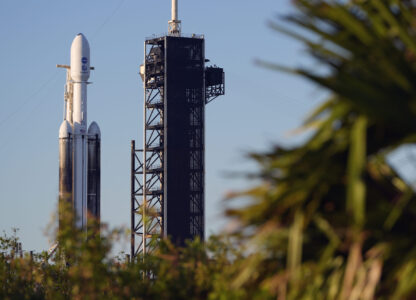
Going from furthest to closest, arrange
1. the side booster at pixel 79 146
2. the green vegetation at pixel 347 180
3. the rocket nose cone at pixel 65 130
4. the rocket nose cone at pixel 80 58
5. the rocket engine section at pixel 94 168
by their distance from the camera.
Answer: the rocket nose cone at pixel 80 58 < the rocket engine section at pixel 94 168 < the rocket nose cone at pixel 65 130 < the side booster at pixel 79 146 < the green vegetation at pixel 347 180

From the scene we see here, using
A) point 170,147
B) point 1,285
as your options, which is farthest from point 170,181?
point 1,285

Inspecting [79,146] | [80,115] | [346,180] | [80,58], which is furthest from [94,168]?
[346,180]

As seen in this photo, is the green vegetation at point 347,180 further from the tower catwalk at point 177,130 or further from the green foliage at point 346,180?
the tower catwalk at point 177,130

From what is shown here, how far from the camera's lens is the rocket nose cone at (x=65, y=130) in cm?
8896

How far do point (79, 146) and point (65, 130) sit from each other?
7.52 feet

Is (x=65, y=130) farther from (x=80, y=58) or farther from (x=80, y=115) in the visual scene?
(x=80, y=58)

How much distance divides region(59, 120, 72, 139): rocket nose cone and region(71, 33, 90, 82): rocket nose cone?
507cm

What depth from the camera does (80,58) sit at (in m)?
92.0

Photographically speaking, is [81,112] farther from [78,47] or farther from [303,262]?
[303,262]

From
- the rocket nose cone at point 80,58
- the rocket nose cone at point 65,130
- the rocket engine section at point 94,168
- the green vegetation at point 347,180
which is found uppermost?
the rocket nose cone at point 80,58

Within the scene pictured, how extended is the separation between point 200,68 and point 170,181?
13.9 meters

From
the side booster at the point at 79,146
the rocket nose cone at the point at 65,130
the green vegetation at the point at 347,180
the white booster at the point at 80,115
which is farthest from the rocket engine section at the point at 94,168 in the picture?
the green vegetation at the point at 347,180

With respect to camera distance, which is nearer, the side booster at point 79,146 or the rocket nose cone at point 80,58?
the side booster at point 79,146

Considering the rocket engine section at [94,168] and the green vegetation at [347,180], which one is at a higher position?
the rocket engine section at [94,168]
